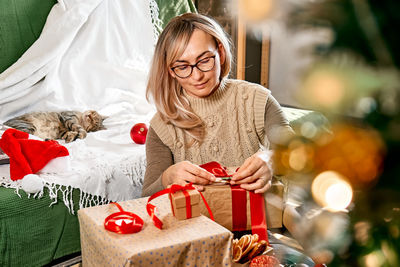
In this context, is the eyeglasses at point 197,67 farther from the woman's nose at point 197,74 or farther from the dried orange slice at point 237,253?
the dried orange slice at point 237,253

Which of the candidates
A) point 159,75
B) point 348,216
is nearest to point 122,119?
point 159,75

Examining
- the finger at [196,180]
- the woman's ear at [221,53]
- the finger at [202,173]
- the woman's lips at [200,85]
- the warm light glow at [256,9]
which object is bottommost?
the finger at [196,180]

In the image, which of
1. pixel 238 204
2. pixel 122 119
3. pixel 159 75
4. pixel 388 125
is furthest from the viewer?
pixel 122 119

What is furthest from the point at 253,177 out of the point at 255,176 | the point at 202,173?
the point at 202,173

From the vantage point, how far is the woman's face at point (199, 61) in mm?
1155

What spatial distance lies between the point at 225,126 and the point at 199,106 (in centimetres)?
11

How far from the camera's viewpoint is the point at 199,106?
1.29 meters

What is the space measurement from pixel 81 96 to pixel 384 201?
1940 millimetres

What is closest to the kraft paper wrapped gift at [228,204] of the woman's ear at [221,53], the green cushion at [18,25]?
the woman's ear at [221,53]

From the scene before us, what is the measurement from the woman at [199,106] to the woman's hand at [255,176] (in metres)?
0.23

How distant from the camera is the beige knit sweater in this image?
1.26 meters

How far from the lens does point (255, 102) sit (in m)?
1.29

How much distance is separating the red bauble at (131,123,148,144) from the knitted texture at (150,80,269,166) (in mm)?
430

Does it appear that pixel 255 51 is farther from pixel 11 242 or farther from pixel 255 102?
pixel 11 242
